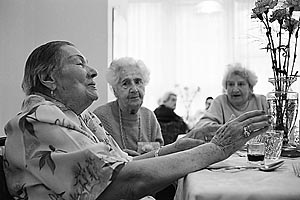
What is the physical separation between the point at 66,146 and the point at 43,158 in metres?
0.07

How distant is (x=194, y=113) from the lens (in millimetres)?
7012

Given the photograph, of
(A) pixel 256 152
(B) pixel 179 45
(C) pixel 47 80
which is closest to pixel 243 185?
(A) pixel 256 152

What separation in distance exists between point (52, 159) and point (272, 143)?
94cm

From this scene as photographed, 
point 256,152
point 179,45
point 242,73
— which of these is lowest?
point 256,152

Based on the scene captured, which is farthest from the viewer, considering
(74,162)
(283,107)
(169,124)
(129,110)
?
(169,124)

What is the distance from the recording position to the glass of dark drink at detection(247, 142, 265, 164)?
1709 mm

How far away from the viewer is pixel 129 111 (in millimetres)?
2834

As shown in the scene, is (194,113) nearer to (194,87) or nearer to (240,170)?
(194,87)

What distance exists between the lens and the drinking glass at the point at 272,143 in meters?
1.77

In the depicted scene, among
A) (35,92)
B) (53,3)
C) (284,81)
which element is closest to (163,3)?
(53,3)

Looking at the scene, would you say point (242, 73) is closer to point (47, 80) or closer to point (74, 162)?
point (47, 80)

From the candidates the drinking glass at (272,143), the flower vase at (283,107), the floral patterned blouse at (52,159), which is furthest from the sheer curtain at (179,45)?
the floral patterned blouse at (52,159)

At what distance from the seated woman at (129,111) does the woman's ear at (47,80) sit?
4.19ft

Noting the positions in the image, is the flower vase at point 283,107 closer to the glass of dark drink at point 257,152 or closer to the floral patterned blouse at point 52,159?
the glass of dark drink at point 257,152
